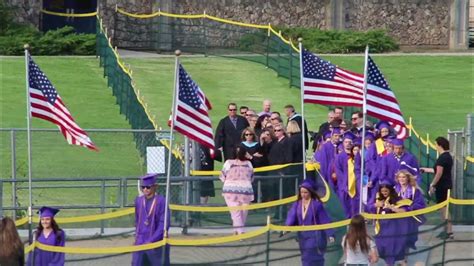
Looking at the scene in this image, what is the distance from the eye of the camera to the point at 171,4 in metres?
45.7

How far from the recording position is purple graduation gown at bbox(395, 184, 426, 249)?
2047cm

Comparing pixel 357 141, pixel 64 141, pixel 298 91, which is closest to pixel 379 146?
pixel 357 141

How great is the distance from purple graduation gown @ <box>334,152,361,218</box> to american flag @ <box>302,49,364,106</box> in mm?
1470

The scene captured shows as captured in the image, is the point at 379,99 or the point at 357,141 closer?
the point at 379,99

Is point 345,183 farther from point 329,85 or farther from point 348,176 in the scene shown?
point 329,85

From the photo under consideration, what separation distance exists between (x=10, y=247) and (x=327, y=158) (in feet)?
28.0

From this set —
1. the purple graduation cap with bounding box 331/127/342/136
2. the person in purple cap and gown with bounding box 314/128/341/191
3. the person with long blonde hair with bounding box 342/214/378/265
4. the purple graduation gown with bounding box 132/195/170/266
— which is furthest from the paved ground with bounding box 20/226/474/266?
the purple graduation cap with bounding box 331/127/342/136

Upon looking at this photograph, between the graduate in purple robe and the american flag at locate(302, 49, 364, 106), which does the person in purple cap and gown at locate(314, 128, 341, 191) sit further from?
the graduate in purple robe

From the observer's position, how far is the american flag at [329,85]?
2278 centimetres

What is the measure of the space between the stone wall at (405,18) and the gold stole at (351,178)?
2417cm

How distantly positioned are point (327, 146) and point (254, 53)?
1604cm

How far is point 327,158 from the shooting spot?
24844 millimetres

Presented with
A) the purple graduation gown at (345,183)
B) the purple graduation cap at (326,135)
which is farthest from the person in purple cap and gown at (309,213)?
the purple graduation cap at (326,135)

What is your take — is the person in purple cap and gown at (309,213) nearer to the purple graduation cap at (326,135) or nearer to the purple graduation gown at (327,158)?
the purple graduation gown at (327,158)
